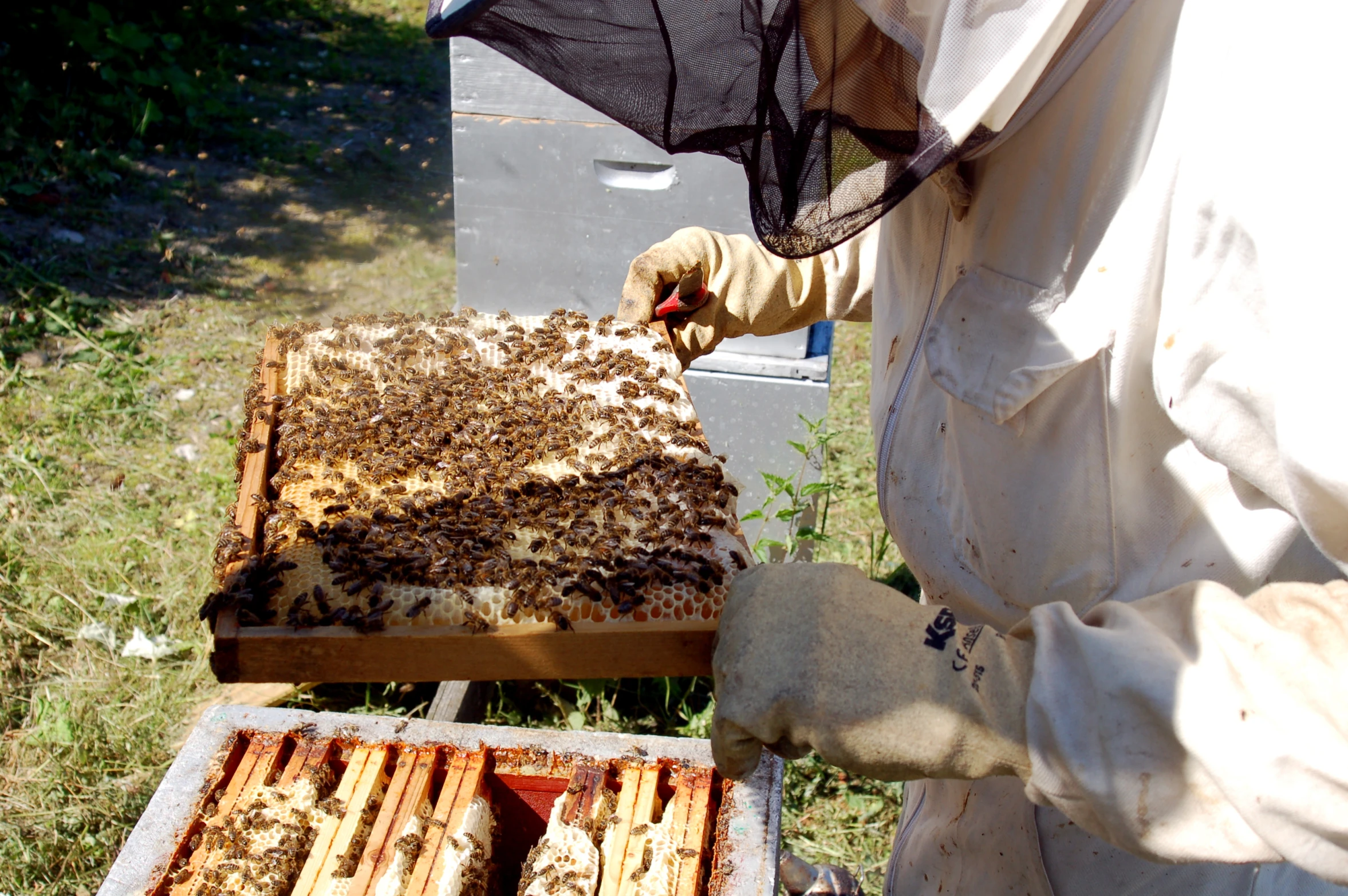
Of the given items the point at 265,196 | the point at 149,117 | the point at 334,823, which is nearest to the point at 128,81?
the point at 149,117

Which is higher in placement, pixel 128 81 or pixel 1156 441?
pixel 1156 441

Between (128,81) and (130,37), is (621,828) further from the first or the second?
(130,37)

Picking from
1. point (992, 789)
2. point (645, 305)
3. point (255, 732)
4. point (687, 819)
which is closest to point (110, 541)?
point (255, 732)

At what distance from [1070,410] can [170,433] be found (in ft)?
16.4

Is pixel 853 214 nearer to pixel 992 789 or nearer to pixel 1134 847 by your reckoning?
pixel 1134 847

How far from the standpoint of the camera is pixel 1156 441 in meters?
1.56

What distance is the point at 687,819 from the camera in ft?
6.78

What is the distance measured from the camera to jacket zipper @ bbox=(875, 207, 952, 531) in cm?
188

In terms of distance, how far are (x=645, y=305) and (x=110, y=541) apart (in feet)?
10.2

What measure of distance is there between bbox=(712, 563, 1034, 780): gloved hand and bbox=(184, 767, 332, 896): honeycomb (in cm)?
98

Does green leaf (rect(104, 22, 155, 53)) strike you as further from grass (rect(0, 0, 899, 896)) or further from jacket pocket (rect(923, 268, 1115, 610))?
jacket pocket (rect(923, 268, 1115, 610))

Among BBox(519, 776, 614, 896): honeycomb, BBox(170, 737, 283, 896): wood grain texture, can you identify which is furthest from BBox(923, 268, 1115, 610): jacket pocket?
BBox(170, 737, 283, 896): wood grain texture

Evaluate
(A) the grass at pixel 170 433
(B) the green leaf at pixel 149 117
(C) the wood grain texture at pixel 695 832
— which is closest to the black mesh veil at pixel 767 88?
(C) the wood grain texture at pixel 695 832

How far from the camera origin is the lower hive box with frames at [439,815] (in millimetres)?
1908
